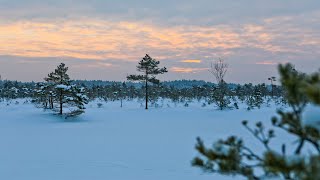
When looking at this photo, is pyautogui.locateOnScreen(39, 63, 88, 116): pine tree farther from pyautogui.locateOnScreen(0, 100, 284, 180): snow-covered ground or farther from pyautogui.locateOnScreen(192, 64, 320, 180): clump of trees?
pyautogui.locateOnScreen(192, 64, 320, 180): clump of trees

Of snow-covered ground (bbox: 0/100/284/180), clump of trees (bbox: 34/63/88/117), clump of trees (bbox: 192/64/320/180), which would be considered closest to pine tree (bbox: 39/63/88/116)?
clump of trees (bbox: 34/63/88/117)

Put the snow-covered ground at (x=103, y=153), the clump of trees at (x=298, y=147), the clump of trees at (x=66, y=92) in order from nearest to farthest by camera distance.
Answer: the clump of trees at (x=298, y=147)
the snow-covered ground at (x=103, y=153)
the clump of trees at (x=66, y=92)

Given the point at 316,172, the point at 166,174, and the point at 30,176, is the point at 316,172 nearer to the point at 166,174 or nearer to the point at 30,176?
the point at 166,174

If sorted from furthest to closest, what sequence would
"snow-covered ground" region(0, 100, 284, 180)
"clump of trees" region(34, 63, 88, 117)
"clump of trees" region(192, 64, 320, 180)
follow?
"clump of trees" region(34, 63, 88, 117)
"snow-covered ground" region(0, 100, 284, 180)
"clump of trees" region(192, 64, 320, 180)

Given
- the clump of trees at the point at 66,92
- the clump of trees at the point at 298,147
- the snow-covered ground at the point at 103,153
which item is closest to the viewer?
the clump of trees at the point at 298,147

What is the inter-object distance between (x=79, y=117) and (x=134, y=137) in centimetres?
1290

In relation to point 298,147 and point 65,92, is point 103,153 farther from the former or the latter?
point 65,92

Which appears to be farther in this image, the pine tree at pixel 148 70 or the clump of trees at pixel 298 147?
the pine tree at pixel 148 70

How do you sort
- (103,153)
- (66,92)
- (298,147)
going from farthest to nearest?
1. (66,92)
2. (103,153)
3. (298,147)

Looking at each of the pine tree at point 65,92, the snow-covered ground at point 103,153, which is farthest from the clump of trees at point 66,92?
Answer: the snow-covered ground at point 103,153

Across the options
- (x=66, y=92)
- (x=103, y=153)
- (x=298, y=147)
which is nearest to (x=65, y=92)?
(x=66, y=92)

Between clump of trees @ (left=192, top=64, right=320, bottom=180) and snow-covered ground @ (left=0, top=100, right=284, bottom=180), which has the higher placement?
clump of trees @ (left=192, top=64, right=320, bottom=180)

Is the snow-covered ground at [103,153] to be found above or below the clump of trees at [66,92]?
below

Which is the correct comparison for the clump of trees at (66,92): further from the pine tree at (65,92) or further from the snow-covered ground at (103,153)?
the snow-covered ground at (103,153)
